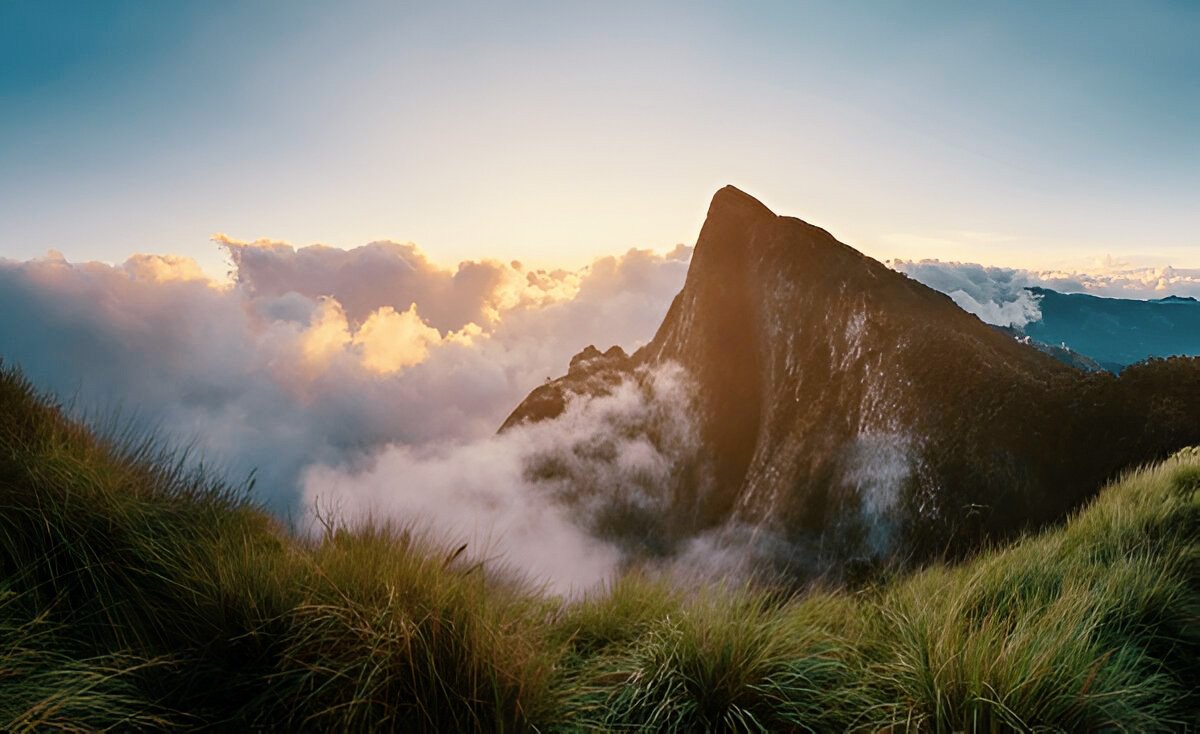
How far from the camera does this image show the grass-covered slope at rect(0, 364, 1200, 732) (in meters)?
2.97

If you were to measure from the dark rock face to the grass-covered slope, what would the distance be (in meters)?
2.84

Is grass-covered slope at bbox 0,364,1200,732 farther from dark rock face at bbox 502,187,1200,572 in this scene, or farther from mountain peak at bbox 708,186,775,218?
mountain peak at bbox 708,186,775,218

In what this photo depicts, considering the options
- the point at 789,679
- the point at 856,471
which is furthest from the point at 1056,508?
the point at 789,679

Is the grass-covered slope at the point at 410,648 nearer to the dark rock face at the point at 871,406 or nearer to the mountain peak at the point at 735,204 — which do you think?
the dark rock face at the point at 871,406

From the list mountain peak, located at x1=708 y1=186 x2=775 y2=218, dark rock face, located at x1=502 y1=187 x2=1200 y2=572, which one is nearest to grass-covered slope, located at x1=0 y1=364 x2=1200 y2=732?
dark rock face, located at x1=502 y1=187 x2=1200 y2=572

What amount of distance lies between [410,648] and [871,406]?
77.0 m

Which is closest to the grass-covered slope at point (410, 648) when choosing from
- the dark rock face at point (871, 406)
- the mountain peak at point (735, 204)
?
the dark rock face at point (871, 406)

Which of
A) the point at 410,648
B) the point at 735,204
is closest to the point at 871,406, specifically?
the point at 735,204

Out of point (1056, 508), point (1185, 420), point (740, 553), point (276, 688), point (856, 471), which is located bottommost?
point (740, 553)

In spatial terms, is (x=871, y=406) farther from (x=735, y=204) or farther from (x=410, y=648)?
(x=410, y=648)

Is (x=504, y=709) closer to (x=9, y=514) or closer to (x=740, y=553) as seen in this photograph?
(x=9, y=514)

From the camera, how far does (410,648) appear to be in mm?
3018

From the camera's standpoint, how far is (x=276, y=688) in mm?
3113

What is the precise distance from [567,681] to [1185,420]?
137 feet
